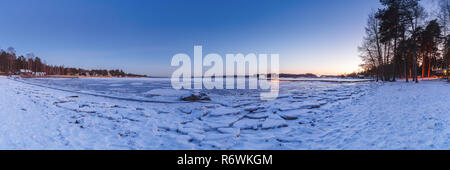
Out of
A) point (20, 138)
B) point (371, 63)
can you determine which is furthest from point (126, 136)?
point (371, 63)

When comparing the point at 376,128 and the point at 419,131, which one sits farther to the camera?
the point at 376,128

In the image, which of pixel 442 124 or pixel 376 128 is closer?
pixel 442 124

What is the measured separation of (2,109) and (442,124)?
14.0 m

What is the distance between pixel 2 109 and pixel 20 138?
4.71 metres

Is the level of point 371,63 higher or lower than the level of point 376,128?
higher

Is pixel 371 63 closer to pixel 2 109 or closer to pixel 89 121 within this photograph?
pixel 89 121
